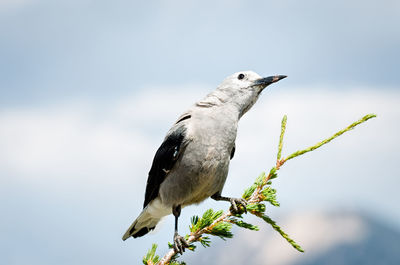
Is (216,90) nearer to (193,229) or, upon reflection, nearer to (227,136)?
(227,136)

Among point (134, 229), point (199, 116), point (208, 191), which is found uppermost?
point (199, 116)

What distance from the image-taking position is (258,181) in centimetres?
441

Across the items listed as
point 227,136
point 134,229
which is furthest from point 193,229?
point 134,229

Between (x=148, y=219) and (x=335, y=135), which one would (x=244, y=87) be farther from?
(x=335, y=135)

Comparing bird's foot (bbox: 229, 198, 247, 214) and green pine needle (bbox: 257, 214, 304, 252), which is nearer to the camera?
green pine needle (bbox: 257, 214, 304, 252)

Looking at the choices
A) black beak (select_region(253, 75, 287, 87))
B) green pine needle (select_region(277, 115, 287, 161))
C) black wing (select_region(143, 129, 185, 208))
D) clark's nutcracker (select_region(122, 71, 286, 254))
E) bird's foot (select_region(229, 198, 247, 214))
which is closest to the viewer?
green pine needle (select_region(277, 115, 287, 161))

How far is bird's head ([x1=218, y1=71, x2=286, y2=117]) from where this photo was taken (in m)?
6.03

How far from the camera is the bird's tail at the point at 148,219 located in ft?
19.9

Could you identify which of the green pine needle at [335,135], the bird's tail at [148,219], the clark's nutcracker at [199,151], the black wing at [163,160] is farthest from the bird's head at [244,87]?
the green pine needle at [335,135]

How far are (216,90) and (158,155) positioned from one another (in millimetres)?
985

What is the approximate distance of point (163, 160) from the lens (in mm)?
5848

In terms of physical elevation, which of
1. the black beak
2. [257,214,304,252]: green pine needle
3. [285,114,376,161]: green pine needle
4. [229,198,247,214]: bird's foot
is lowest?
[257,214,304,252]: green pine needle

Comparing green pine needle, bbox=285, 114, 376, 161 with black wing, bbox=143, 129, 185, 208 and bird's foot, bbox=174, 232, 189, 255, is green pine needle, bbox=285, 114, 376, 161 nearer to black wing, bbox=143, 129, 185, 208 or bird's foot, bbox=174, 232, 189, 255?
bird's foot, bbox=174, 232, 189, 255

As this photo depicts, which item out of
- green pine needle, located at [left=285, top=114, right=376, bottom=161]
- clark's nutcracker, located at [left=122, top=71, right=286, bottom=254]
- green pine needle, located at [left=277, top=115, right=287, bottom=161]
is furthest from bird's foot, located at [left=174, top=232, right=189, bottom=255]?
green pine needle, located at [left=285, top=114, right=376, bottom=161]
